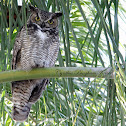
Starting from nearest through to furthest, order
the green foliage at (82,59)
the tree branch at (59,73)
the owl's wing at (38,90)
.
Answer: the green foliage at (82,59)
the tree branch at (59,73)
the owl's wing at (38,90)

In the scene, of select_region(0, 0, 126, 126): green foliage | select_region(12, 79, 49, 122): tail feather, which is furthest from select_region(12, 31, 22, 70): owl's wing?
select_region(0, 0, 126, 126): green foliage

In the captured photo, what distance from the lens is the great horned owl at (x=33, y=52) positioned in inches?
74.5

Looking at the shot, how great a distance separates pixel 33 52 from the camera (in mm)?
1891

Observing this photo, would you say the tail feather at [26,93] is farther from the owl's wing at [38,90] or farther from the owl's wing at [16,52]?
the owl's wing at [16,52]

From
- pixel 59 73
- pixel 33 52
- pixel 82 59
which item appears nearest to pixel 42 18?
pixel 33 52

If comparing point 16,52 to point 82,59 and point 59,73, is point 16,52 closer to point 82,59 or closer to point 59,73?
point 59,73

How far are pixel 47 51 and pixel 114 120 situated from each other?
0.87m

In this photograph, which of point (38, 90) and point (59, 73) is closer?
Answer: point (59, 73)

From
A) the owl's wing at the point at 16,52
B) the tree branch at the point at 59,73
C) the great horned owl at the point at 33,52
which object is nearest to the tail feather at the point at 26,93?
the great horned owl at the point at 33,52

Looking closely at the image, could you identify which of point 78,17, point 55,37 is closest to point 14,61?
point 55,37

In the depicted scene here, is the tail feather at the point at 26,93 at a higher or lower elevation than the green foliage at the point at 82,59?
lower

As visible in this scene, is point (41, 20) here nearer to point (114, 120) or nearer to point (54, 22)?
point (54, 22)

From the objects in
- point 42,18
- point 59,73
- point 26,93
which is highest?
point 42,18

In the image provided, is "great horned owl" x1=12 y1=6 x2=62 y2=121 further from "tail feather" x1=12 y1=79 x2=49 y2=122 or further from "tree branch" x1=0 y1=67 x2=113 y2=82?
"tree branch" x1=0 y1=67 x2=113 y2=82
